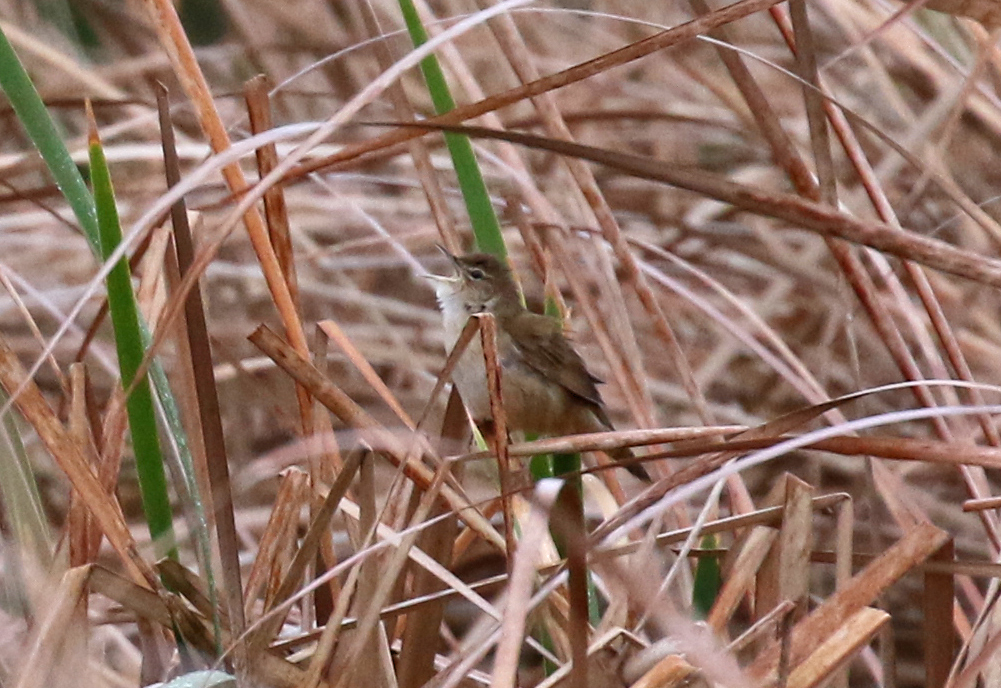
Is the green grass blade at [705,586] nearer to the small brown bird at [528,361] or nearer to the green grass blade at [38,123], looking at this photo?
the green grass blade at [38,123]

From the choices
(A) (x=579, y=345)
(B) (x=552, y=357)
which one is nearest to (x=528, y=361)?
(B) (x=552, y=357)

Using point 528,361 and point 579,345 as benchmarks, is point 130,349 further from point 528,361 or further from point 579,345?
point 579,345

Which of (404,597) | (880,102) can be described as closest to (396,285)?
(880,102)

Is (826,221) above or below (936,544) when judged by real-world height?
above

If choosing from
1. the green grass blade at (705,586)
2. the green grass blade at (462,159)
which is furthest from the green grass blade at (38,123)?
the green grass blade at (705,586)

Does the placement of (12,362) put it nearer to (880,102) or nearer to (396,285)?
(396,285)
